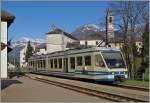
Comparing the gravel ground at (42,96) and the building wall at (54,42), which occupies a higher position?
the building wall at (54,42)

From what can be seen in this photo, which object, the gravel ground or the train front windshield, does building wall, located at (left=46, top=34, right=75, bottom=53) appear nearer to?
the train front windshield

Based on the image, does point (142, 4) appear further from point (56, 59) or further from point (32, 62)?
point (32, 62)

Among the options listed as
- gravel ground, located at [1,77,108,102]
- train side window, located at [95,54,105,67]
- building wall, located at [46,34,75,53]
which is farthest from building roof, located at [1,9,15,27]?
building wall, located at [46,34,75,53]

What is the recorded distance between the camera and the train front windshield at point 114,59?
27875 millimetres

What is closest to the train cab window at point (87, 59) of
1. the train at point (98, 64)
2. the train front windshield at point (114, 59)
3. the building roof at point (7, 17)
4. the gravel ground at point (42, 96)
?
the train at point (98, 64)

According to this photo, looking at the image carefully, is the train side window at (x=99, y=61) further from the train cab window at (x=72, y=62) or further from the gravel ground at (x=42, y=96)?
the gravel ground at (x=42, y=96)

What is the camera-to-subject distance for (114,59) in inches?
1114

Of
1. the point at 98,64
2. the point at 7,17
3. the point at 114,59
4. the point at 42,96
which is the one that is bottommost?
the point at 42,96

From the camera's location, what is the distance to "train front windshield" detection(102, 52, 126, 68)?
2788 centimetres

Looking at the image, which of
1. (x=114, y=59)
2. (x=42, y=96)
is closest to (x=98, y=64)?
(x=114, y=59)

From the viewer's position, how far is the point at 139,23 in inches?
1690

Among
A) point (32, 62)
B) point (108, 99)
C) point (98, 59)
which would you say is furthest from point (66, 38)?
point (108, 99)

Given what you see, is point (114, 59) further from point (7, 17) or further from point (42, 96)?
point (7, 17)

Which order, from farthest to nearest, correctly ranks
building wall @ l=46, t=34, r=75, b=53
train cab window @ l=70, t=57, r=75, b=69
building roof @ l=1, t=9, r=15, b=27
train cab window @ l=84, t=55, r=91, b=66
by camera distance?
building wall @ l=46, t=34, r=75, b=53 < building roof @ l=1, t=9, r=15, b=27 < train cab window @ l=70, t=57, r=75, b=69 < train cab window @ l=84, t=55, r=91, b=66
